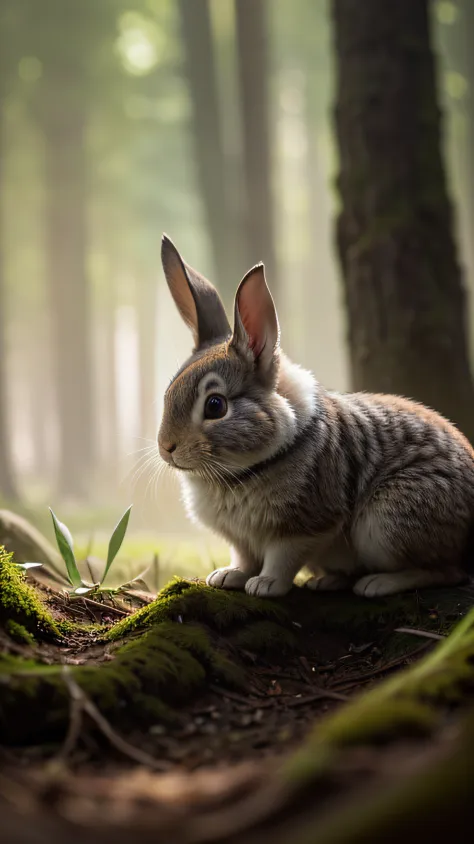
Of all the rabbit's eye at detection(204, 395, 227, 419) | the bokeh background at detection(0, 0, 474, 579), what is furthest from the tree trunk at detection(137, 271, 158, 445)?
the rabbit's eye at detection(204, 395, 227, 419)

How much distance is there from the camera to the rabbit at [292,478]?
3.50 metres

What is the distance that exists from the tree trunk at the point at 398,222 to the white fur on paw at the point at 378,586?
200 centimetres

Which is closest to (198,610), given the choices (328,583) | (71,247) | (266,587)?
(266,587)

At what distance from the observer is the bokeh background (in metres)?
13.6

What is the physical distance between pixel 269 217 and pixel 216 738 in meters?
12.3

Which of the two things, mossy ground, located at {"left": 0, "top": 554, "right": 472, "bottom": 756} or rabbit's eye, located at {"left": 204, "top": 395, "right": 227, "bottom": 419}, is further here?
rabbit's eye, located at {"left": 204, "top": 395, "right": 227, "bottom": 419}

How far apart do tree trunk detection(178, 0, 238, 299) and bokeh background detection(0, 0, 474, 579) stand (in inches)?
1.3

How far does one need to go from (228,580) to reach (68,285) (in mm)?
16402

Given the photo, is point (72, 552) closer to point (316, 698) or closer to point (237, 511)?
point (237, 511)

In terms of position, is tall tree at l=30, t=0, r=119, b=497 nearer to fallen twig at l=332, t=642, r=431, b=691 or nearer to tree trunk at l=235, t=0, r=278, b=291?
tree trunk at l=235, t=0, r=278, b=291

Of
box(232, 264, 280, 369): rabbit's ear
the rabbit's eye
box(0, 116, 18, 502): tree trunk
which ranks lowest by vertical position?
box(0, 116, 18, 502): tree trunk

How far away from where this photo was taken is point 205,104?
1452cm

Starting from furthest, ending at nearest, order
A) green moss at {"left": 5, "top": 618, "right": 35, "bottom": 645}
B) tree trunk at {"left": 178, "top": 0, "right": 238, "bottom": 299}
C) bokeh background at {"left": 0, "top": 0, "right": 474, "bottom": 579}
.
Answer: tree trunk at {"left": 178, "top": 0, "right": 238, "bottom": 299}, bokeh background at {"left": 0, "top": 0, "right": 474, "bottom": 579}, green moss at {"left": 5, "top": 618, "right": 35, "bottom": 645}

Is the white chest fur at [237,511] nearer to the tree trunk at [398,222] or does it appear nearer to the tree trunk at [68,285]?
the tree trunk at [398,222]
